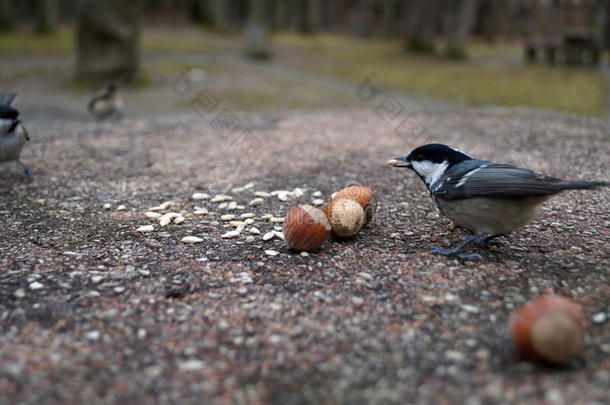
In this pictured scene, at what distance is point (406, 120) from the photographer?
8469 mm

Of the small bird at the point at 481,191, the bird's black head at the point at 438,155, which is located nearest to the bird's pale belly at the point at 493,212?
the small bird at the point at 481,191

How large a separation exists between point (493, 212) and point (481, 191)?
5.7 inches

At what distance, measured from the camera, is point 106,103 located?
8484 millimetres

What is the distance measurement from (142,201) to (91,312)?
2.04m

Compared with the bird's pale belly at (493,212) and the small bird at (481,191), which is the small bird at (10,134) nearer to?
the small bird at (481,191)

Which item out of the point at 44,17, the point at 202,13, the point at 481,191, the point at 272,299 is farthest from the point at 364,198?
the point at 202,13

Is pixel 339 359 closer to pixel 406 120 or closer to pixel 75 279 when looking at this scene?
pixel 75 279

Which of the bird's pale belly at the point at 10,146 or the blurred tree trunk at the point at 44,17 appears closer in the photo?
the bird's pale belly at the point at 10,146

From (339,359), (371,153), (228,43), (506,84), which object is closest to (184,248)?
(339,359)

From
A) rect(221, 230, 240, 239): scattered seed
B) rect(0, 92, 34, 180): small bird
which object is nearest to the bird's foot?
rect(221, 230, 240, 239): scattered seed

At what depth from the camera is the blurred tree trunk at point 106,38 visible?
11297 mm

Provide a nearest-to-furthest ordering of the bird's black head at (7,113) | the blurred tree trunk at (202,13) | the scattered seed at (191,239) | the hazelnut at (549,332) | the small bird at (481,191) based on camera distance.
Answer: the hazelnut at (549,332) → the small bird at (481,191) → the scattered seed at (191,239) → the bird's black head at (7,113) → the blurred tree trunk at (202,13)

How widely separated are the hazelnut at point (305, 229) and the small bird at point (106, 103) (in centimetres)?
601

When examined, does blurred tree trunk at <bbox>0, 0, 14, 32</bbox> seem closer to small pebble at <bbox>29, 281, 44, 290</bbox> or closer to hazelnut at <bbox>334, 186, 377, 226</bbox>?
small pebble at <bbox>29, 281, 44, 290</bbox>
